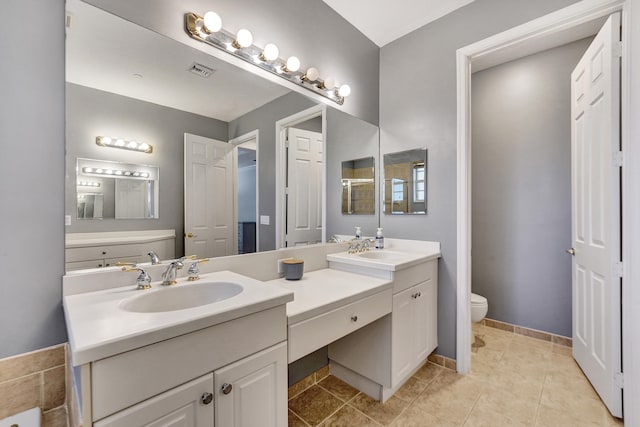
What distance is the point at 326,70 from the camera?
6.57ft

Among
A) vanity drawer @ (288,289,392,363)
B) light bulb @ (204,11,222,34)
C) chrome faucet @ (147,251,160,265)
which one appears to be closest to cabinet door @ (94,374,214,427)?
vanity drawer @ (288,289,392,363)

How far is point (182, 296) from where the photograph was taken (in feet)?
3.82

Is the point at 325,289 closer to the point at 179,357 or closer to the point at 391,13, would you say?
the point at 179,357

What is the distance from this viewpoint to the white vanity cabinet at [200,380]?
2.19ft

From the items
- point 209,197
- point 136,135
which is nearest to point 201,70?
point 136,135

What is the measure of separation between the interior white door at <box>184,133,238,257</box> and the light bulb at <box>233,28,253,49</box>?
514 mm

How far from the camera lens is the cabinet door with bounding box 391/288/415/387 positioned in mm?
1631

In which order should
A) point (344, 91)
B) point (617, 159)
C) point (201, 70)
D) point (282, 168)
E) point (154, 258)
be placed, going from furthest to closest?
1. point (344, 91)
2. point (282, 168)
3. point (617, 159)
4. point (201, 70)
5. point (154, 258)

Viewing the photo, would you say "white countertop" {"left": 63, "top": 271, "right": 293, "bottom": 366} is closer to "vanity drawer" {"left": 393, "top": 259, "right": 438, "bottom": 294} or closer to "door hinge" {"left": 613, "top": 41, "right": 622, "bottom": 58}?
"vanity drawer" {"left": 393, "top": 259, "right": 438, "bottom": 294}

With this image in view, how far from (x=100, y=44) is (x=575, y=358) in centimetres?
353

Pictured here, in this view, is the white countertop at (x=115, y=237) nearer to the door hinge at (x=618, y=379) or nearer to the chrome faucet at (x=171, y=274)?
the chrome faucet at (x=171, y=274)

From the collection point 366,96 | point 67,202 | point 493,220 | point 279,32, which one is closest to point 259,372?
point 67,202

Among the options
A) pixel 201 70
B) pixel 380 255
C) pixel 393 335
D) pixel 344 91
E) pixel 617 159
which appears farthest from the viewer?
pixel 380 255

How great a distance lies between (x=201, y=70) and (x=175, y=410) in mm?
1427
